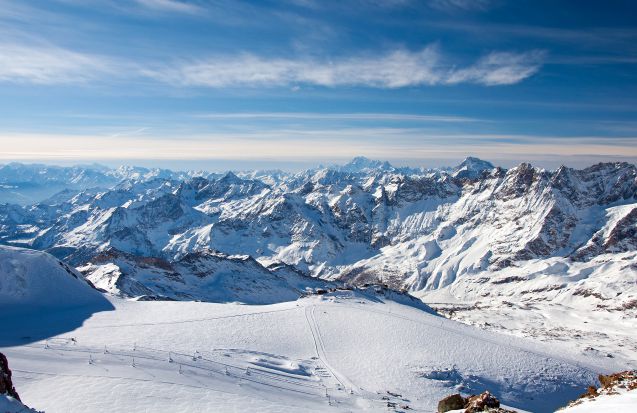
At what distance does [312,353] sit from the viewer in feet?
156

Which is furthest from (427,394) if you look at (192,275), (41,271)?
(192,275)

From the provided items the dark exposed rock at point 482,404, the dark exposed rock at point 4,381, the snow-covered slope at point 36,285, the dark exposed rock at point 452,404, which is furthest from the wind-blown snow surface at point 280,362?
the dark exposed rock at point 482,404

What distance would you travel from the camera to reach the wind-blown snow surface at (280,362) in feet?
92.3

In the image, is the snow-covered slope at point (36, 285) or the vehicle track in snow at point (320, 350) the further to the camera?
the snow-covered slope at point (36, 285)

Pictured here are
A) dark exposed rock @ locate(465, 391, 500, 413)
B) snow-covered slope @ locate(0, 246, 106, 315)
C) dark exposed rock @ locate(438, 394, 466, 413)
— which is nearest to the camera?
dark exposed rock @ locate(465, 391, 500, 413)

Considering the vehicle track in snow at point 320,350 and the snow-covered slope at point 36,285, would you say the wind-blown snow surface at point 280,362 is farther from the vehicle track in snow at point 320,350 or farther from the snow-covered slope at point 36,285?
the snow-covered slope at point 36,285

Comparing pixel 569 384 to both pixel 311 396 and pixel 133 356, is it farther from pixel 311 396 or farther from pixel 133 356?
pixel 133 356

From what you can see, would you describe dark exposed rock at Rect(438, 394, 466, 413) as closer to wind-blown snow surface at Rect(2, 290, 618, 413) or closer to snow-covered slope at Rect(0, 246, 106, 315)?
wind-blown snow surface at Rect(2, 290, 618, 413)

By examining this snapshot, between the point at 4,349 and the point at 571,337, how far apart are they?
176095mm

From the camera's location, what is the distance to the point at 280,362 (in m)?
41.8

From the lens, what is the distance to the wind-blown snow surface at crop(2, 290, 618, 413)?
92.3ft

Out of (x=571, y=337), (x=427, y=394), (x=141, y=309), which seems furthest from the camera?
(x=571, y=337)

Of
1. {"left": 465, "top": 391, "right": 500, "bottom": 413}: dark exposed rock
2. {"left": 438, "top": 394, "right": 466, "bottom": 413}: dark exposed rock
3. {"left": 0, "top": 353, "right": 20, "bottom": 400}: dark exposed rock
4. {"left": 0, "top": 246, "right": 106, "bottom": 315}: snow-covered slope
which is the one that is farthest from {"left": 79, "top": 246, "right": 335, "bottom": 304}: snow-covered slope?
{"left": 465, "top": 391, "right": 500, "bottom": 413}: dark exposed rock

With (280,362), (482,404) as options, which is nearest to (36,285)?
(280,362)
